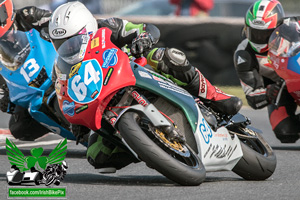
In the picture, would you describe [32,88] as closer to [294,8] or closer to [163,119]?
[163,119]

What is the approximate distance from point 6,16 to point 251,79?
10.6ft

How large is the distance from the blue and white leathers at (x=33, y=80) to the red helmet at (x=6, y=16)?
30cm

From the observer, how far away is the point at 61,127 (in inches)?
300

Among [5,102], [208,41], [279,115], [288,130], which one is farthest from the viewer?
[208,41]

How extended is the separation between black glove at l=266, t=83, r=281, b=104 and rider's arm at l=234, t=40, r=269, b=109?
6.1 inches

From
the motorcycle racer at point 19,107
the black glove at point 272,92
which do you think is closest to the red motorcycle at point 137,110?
the motorcycle racer at point 19,107

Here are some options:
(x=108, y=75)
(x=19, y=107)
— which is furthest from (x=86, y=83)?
(x=19, y=107)

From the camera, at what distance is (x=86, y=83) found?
17.8 feet

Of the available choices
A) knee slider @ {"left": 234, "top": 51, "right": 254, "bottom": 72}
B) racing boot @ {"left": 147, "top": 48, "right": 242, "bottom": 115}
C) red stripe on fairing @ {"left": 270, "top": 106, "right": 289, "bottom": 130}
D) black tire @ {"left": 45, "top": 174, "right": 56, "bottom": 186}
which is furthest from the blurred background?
black tire @ {"left": 45, "top": 174, "right": 56, "bottom": 186}

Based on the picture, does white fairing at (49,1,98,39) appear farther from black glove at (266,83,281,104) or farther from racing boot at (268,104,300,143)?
racing boot at (268,104,300,143)

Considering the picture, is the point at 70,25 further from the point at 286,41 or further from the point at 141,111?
the point at 286,41

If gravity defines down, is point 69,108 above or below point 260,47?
above

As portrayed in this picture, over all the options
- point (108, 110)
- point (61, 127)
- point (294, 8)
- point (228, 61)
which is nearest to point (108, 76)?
point (108, 110)

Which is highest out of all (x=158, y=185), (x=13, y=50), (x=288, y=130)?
(x=158, y=185)
